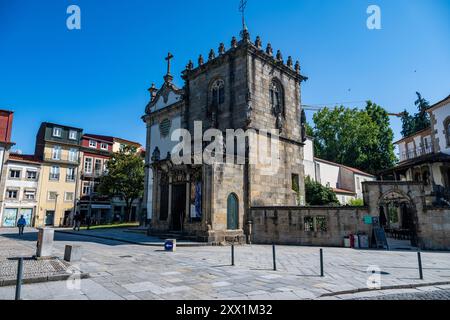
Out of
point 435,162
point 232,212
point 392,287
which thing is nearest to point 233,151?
point 232,212

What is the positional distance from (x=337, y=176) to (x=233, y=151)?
2771 cm

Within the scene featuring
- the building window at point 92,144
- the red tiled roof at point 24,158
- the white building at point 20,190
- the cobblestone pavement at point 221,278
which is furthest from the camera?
the building window at point 92,144

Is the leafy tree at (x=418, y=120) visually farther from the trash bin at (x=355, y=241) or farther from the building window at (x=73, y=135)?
the building window at (x=73, y=135)

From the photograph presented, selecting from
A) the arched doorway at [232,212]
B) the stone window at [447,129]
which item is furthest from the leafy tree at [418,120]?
the arched doorway at [232,212]

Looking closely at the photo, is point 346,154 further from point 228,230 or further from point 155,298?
point 155,298

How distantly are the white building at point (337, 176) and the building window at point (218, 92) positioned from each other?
17729 millimetres

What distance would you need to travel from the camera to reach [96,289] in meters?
6.36

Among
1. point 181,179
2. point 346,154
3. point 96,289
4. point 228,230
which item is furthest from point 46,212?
point 346,154

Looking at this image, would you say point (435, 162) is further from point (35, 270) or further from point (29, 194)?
point (29, 194)

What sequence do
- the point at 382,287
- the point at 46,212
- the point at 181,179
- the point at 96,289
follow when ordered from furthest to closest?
the point at 46,212 → the point at 181,179 → the point at 382,287 → the point at 96,289

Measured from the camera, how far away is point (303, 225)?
17.2 meters

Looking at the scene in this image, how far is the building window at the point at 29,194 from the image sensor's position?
123ft

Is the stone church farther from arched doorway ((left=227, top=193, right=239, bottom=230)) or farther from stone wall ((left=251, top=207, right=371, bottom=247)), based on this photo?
stone wall ((left=251, top=207, right=371, bottom=247))

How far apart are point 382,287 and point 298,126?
18045 millimetres
